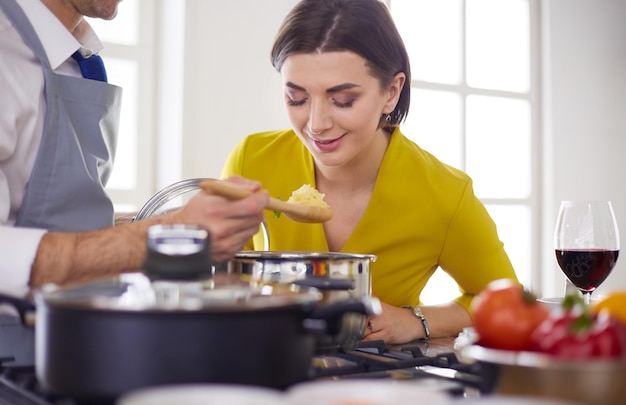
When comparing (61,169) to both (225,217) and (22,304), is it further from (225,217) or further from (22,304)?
(22,304)

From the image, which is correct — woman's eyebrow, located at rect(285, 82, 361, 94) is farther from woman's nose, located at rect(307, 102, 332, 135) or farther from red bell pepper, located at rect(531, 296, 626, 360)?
red bell pepper, located at rect(531, 296, 626, 360)

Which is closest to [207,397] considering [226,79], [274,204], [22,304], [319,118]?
[22,304]

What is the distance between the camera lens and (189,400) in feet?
1.85

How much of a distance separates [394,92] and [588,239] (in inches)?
34.4

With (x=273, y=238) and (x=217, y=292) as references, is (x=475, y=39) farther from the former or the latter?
(x=217, y=292)

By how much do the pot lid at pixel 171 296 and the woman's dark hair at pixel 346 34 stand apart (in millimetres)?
1118

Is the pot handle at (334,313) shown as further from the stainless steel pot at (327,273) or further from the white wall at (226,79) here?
the white wall at (226,79)

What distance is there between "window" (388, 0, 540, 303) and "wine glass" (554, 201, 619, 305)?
2.95 meters

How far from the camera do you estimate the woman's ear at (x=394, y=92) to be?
1.99 metres

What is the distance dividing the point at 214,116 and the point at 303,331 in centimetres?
256

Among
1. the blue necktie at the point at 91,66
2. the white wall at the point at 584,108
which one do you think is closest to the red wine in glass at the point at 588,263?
the blue necktie at the point at 91,66

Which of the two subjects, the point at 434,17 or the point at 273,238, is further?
the point at 434,17

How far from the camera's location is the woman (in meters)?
1.82

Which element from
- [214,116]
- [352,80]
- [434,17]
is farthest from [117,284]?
[434,17]
